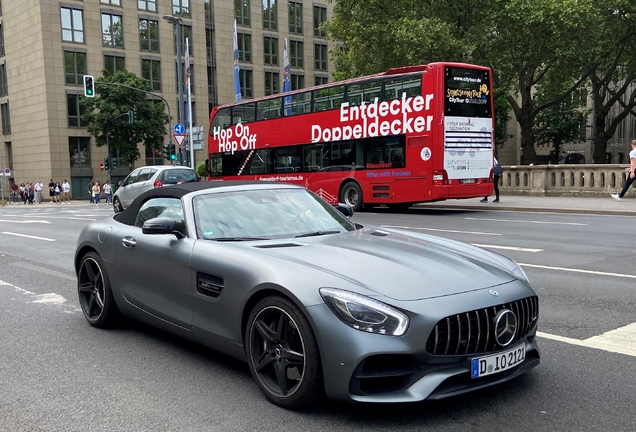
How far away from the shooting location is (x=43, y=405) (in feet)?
12.1

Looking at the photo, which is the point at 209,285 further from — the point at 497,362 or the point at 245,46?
the point at 245,46

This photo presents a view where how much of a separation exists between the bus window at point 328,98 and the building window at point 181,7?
126 ft

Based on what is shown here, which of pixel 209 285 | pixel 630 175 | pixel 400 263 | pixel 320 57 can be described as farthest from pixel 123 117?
pixel 400 263

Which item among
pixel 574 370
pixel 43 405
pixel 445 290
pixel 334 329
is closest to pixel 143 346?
pixel 43 405

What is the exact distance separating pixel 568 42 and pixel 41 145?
1581 inches

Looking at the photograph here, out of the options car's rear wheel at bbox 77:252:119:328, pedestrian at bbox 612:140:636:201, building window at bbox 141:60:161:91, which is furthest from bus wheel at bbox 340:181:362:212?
building window at bbox 141:60:161:91

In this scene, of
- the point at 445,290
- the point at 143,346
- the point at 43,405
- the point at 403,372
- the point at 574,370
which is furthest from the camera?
the point at 143,346

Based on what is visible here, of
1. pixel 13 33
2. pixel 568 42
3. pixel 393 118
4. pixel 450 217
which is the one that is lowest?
pixel 450 217

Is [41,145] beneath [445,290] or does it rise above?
above

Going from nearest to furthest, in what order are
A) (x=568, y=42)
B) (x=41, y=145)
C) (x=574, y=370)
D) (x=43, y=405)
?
(x=43, y=405) → (x=574, y=370) → (x=568, y=42) → (x=41, y=145)

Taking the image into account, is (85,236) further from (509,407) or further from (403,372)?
(509,407)

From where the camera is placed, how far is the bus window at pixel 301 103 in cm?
2091

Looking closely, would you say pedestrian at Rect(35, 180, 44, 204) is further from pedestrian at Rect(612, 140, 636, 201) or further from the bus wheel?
pedestrian at Rect(612, 140, 636, 201)

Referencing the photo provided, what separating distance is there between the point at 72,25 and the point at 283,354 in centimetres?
5194
